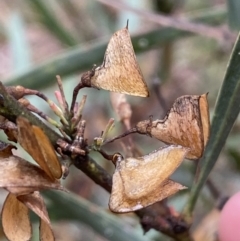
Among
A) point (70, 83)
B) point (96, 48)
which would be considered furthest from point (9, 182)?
point (70, 83)

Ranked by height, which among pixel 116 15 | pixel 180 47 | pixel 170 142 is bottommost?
pixel 180 47

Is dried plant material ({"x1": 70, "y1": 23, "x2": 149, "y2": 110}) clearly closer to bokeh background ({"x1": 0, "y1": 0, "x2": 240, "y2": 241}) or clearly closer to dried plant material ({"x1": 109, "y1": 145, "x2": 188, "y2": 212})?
dried plant material ({"x1": 109, "y1": 145, "x2": 188, "y2": 212})

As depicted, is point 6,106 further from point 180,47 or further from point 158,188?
point 180,47

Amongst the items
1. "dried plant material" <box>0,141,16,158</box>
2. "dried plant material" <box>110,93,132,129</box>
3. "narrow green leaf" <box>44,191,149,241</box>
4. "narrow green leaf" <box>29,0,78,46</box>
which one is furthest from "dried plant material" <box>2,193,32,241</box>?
"narrow green leaf" <box>29,0,78,46</box>

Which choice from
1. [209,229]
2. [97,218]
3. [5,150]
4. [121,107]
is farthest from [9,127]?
[209,229]

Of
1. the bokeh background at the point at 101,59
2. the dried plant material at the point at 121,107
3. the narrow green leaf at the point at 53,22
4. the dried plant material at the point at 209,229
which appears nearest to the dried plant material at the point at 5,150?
the dried plant material at the point at 121,107

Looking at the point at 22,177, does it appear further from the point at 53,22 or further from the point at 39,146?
the point at 53,22

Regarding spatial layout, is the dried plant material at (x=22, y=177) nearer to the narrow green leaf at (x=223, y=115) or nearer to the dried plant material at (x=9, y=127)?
the dried plant material at (x=9, y=127)
